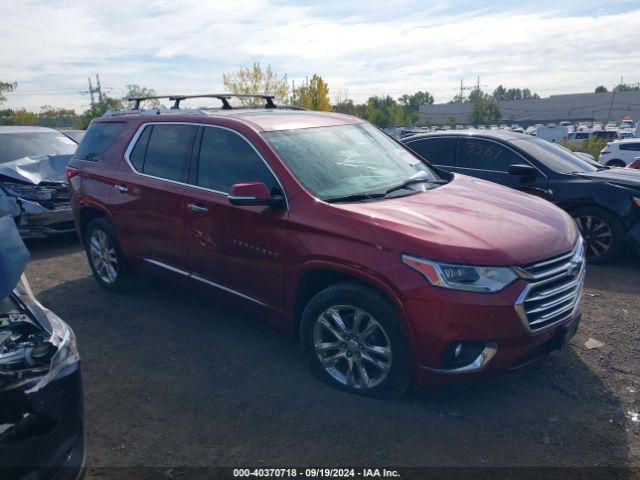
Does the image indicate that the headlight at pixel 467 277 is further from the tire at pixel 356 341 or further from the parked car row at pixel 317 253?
the tire at pixel 356 341

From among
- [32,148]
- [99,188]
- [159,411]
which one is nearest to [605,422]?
[159,411]

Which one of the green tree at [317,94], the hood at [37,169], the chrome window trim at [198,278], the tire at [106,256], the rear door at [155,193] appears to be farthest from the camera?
the green tree at [317,94]

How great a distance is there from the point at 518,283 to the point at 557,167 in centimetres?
453

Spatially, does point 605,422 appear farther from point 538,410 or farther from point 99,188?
point 99,188

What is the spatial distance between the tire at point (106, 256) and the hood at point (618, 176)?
5620mm

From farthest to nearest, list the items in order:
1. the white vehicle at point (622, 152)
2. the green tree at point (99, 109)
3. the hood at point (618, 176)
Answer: the green tree at point (99, 109), the white vehicle at point (622, 152), the hood at point (618, 176)

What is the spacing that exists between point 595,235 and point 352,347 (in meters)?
4.46

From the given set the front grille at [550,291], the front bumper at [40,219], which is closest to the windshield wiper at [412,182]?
the front grille at [550,291]

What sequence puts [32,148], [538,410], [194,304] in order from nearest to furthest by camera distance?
1. [538,410]
2. [194,304]
3. [32,148]

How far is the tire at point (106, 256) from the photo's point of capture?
5562mm

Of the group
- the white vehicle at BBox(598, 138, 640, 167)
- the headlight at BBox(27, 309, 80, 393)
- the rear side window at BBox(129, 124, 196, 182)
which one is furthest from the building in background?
the headlight at BBox(27, 309, 80, 393)

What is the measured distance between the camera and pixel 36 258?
24.8ft

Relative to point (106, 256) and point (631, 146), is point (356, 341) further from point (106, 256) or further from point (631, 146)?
point (631, 146)

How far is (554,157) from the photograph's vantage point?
7312 mm
